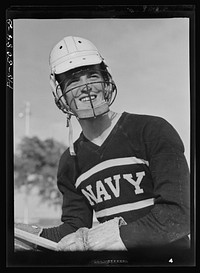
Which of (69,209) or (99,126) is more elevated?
(99,126)

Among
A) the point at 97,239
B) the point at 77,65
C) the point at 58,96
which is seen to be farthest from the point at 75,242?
the point at 77,65

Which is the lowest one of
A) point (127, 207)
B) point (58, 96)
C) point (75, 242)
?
point (75, 242)

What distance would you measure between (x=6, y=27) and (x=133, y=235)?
0.93m

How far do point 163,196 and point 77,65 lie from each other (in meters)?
0.59

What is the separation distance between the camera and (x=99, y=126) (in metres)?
2.67

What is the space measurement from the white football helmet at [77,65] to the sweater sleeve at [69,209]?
203 millimetres

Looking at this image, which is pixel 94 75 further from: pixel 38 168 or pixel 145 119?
pixel 38 168

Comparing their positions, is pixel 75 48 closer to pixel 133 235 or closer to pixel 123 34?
pixel 123 34

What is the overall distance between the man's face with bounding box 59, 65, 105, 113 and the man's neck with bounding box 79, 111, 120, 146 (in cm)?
6

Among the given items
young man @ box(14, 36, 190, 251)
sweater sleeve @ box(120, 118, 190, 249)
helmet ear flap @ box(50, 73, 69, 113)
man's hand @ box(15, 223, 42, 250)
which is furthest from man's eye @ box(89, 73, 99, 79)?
man's hand @ box(15, 223, 42, 250)

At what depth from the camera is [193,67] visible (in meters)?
2.68

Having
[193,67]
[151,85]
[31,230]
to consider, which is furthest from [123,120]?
Result: [31,230]

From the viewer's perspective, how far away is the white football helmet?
104 inches

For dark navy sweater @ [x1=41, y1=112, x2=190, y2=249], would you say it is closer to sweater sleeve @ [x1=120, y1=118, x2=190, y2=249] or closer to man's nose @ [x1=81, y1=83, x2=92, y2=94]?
sweater sleeve @ [x1=120, y1=118, x2=190, y2=249]
